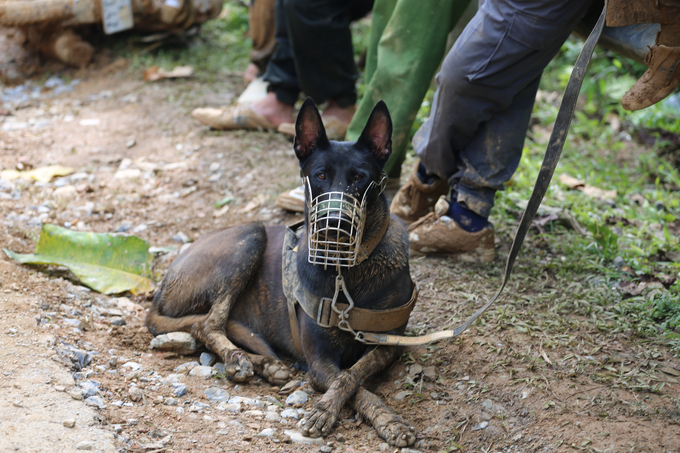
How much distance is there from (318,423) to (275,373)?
20.6 inches

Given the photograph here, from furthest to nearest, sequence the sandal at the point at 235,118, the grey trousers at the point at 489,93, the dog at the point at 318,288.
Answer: the sandal at the point at 235,118 < the grey trousers at the point at 489,93 < the dog at the point at 318,288

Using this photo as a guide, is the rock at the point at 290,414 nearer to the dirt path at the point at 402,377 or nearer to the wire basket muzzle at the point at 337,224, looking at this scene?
the dirt path at the point at 402,377

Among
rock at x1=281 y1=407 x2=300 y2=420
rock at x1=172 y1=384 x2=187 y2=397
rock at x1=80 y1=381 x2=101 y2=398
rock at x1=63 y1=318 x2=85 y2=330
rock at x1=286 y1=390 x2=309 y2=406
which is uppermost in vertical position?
rock at x1=80 y1=381 x2=101 y2=398

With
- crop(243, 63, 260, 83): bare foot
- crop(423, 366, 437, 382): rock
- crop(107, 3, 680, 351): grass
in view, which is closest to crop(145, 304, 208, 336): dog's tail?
crop(423, 366, 437, 382): rock

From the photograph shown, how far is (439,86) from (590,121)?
3.65 meters

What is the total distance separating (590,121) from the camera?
235 inches

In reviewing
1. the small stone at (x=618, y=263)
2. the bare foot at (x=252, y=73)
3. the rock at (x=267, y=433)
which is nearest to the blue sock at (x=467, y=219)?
the small stone at (x=618, y=263)

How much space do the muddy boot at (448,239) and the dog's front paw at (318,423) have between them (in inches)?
59.6

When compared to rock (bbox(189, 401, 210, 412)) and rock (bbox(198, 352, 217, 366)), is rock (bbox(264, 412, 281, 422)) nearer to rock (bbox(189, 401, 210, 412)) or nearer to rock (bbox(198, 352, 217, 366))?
rock (bbox(189, 401, 210, 412))

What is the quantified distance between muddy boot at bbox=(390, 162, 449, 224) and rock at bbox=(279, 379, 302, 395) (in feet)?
5.16

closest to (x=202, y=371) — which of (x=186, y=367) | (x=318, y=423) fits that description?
(x=186, y=367)

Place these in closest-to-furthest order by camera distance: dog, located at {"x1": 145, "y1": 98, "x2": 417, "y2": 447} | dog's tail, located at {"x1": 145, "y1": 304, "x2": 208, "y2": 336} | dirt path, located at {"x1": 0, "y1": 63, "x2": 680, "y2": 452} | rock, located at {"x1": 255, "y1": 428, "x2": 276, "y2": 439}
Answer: dirt path, located at {"x1": 0, "y1": 63, "x2": 680, "y2": 452} < rock, located at {"x1": 255, "y1": 428, "x2": 276, "y2": 439} < dog, located at {"x1": 145, "y1": 98, "x2": 417, "y2": 447} < dog's tail, located at {"x1": 145, "y1": 304, "x2": 208, "y2": 336}

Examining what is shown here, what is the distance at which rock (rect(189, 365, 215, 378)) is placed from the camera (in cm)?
267

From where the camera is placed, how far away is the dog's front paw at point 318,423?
2172 millimetres
